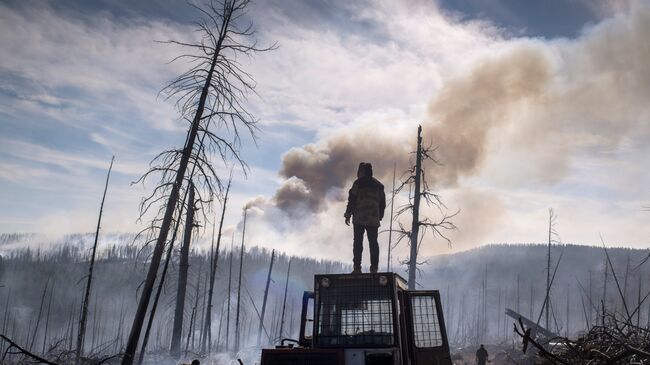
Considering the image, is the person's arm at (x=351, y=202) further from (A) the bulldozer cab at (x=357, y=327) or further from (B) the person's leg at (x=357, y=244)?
(A) the bulldozer cab at (x=357, y=327)

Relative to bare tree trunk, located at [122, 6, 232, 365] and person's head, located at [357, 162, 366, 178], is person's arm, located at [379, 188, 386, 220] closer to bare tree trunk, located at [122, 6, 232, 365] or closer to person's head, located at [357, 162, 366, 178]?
person's head, located at [357, 162, 366, 178]

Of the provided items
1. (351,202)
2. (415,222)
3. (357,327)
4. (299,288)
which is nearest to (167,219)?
(351,202)

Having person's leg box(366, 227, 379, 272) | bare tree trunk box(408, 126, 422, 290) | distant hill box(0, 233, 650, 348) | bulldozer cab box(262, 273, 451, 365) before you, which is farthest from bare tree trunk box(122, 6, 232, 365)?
distant hill box(0, 233, 650, 348)

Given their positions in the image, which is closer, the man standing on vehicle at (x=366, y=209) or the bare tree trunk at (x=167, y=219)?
the bare tree trunk at (x=167, y=219)

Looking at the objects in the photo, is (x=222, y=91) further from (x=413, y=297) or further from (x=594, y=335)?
(x=594, y=335)

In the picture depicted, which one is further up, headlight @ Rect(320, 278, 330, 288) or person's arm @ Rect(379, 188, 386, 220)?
person's arm @ Rect(379, 188, 386, 220)

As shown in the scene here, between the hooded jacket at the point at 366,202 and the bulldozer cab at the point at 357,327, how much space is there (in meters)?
2.27

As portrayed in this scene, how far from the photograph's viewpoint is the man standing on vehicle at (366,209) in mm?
9766

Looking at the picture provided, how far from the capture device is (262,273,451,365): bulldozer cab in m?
6.38

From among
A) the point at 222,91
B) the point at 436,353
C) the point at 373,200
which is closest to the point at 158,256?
the point at 222,91

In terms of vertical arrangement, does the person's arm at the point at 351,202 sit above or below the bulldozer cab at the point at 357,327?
above

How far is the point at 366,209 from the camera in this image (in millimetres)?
9836

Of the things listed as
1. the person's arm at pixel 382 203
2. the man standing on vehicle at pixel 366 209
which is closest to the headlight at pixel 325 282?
the man standing on vehicle at pixel 366 209

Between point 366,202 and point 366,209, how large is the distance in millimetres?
148
